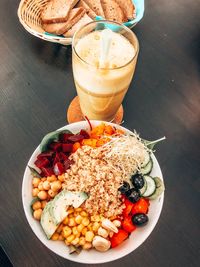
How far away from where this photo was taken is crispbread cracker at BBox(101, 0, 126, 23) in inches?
54.2

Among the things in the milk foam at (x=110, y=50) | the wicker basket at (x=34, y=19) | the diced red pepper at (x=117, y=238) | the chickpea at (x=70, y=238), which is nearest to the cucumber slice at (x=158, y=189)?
the diced red pepper at (x=117, y=238)

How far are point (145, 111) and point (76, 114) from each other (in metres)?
0.25

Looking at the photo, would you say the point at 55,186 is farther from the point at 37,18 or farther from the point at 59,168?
the point at 37,18

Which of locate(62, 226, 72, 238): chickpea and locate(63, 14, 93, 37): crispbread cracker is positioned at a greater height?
locate(63, 14, 93, 37): crispbread cracker

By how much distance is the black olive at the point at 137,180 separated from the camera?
3.02 feet

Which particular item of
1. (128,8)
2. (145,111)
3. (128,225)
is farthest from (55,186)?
(128,8)

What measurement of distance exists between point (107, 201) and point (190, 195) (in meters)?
0.32

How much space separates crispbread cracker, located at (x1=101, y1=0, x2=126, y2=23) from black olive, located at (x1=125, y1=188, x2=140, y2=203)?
77 centimetres

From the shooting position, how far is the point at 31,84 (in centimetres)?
124

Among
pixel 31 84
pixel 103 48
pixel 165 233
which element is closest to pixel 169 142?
pixel 165 233

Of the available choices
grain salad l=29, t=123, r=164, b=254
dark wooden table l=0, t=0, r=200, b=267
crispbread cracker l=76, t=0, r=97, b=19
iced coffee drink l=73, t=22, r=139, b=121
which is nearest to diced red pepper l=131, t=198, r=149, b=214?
grain salad l=29, t=123, r=164, b=254

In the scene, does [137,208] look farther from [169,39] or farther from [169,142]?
[169,39]

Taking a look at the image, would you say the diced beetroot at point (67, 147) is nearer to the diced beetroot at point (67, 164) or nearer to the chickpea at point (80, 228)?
the diced beetroot at point (67, 164)

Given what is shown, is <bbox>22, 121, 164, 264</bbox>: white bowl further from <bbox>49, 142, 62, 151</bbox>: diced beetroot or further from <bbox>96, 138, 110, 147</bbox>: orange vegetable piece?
<bbox>96, 138, 110, 147</bbox>: orange vegetable piece
